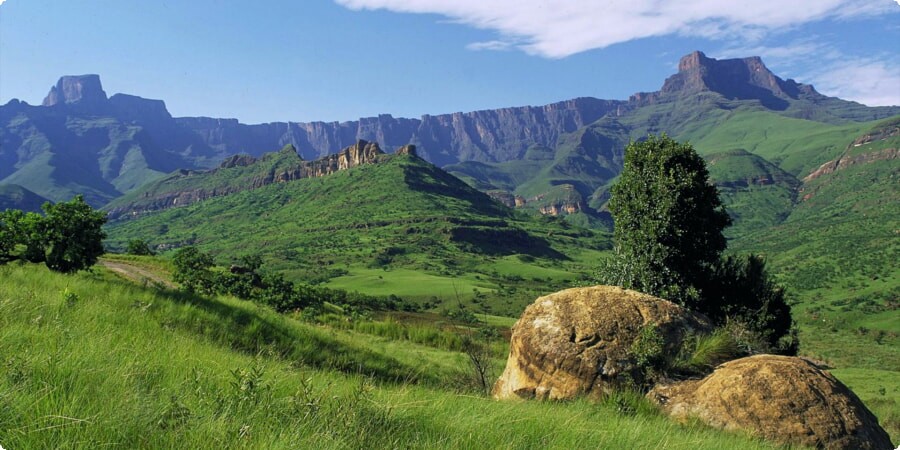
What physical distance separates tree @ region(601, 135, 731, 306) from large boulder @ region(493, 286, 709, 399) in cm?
969

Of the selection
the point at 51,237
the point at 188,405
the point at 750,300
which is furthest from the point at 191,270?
the point at 750,300

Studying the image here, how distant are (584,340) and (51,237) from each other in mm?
13981

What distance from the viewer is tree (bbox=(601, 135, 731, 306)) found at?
21.9 m

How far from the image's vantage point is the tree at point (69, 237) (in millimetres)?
13125

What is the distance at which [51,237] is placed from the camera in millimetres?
13125

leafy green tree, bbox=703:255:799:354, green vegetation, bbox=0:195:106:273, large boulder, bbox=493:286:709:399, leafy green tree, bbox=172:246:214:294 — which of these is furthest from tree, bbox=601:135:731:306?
green vegetation, bbox=0:195:106:273

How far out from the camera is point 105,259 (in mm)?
31938

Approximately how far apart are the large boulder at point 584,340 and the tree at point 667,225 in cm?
969

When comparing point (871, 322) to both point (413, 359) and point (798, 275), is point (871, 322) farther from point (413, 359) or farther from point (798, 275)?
point (413, 359)

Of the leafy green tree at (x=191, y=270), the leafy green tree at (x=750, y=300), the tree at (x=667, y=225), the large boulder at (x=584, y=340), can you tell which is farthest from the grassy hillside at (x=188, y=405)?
the leafy green tree at (x=750, y=300)

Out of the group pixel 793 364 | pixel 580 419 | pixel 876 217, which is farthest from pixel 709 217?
pixel 876 217

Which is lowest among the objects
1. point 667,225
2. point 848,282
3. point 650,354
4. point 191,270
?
point 848,282

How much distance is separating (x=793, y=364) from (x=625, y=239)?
47.5 ft

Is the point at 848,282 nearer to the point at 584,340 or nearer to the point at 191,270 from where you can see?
the point at 584,340
